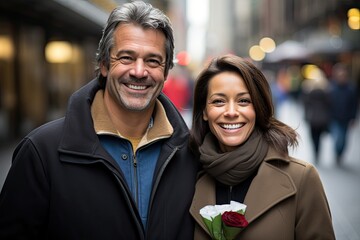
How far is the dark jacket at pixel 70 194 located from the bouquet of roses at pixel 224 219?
22cm

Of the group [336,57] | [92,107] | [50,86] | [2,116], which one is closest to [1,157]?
[2,116]

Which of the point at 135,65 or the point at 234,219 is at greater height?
the point at 135,65

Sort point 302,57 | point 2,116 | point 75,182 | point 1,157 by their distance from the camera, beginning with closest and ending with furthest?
1. point 75,182
2. point 1,157
3. point 2,116
4. point 302,57

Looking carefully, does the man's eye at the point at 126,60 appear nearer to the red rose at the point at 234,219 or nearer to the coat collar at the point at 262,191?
the coat collar at the point at 262,191

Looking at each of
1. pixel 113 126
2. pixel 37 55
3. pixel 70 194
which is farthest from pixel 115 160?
pixel 37 55

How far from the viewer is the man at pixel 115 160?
2689 mm

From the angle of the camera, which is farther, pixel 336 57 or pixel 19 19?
pixel 336 57

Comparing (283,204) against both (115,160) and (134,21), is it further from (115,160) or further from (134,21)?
(134,21)

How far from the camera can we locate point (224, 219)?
270 cm

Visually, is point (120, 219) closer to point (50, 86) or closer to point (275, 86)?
point (275, 86)

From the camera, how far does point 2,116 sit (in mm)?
13398

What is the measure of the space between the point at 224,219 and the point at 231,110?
0.66 meters

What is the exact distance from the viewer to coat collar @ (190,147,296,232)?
2.92 meters

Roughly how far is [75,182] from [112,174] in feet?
0.65
